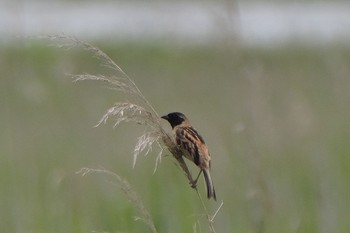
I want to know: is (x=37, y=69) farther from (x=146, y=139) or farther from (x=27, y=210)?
(x=146, y=139)

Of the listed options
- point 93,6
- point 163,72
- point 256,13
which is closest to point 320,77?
point 163,72

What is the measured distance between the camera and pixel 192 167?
18.9 ft

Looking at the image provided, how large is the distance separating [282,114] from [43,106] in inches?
67.9

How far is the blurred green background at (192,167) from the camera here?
16.8ft

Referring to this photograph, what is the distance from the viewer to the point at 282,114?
9.31 metres

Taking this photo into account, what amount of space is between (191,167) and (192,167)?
67mm

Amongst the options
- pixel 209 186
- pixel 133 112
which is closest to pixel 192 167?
pixel 209 186

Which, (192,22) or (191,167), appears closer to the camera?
(191,167)

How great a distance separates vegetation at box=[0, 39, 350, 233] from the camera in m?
5.12

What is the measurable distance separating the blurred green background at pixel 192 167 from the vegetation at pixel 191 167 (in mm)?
11

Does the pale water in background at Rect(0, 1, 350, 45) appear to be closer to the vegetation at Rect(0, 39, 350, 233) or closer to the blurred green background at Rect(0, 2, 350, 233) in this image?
the blurred green background at Rect(0, 2, 350, 233)

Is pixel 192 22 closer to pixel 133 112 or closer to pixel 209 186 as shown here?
pixel 209 186

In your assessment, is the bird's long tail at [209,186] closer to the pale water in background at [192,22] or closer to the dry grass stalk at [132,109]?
the dry grass stalk at [132,109]

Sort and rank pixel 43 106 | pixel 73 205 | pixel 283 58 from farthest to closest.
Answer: pixel 283 58 → pixel 43 106 → pixel 73 205
